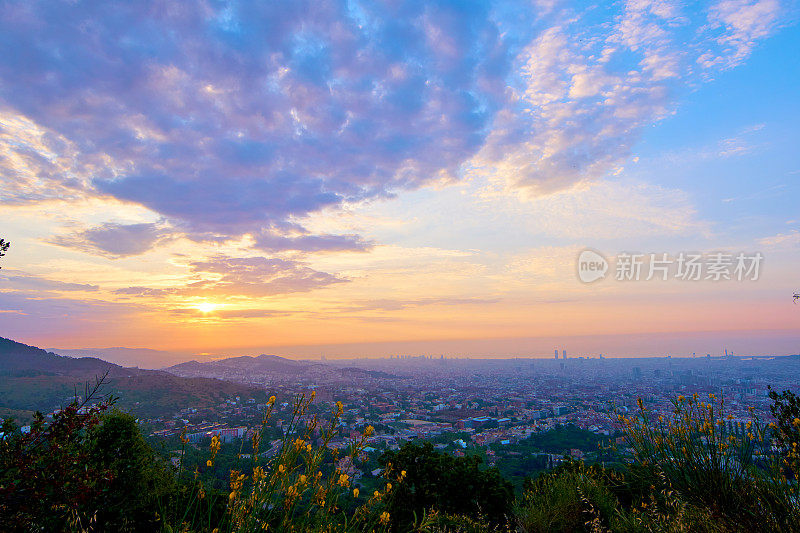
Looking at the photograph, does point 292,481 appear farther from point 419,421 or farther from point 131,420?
point 419,421

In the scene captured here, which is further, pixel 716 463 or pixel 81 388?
pixel 81 388

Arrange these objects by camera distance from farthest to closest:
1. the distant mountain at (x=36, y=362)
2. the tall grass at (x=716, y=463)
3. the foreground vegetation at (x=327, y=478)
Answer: the distant mountain at (x=36, y=362)
the tall grass at (x=716, y=463)
the foreground vegetation at (x=327, y=478)

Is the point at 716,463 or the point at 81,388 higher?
the point at 716,463

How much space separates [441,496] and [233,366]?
114 meters

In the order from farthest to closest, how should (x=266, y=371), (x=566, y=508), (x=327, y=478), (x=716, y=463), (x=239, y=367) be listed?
(x=239, y=367) → (x=266, y=371) → (x=566, y=508) → (x=716, y=463) → (x=327, y=478)

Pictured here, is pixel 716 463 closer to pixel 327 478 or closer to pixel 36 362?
pixel 327 478

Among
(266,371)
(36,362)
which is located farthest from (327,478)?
(266,371)

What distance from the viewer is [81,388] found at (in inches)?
1640

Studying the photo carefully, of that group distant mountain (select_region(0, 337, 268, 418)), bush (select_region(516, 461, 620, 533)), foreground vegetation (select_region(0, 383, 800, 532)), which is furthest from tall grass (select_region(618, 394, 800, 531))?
distant mountain (select_region(0, 337, 268, 418))

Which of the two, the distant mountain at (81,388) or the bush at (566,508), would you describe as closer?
the bush at (566,508)

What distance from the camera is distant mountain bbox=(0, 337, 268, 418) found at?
38281 mm

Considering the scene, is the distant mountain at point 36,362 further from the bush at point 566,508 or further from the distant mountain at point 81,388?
the bush at point 566,508

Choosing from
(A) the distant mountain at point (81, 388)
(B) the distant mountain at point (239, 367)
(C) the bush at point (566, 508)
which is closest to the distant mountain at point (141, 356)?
(B) the distant mountain at point (239, 367)

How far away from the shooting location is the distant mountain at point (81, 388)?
38281 mm
